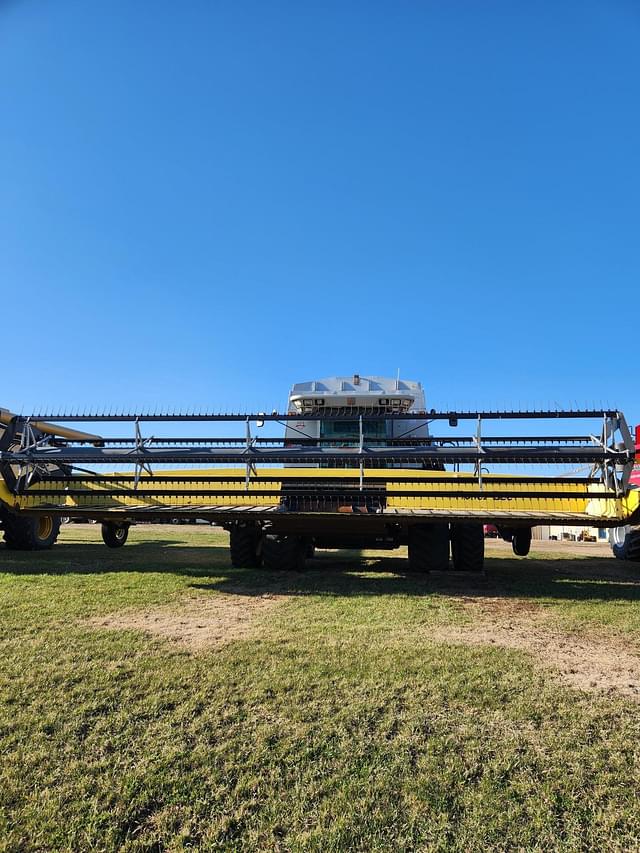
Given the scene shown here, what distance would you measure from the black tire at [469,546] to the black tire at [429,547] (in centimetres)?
44

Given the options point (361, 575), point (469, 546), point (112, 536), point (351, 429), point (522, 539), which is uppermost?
point (351, 429)

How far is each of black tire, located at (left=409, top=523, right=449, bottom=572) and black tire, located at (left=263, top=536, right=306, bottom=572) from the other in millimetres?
1566

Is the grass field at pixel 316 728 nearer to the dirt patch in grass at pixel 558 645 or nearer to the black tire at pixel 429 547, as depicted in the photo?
the dirt patch in grass at pixel 558 645

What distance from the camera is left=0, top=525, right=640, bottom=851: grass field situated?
1755 millimetres

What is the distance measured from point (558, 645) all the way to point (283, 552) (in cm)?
397

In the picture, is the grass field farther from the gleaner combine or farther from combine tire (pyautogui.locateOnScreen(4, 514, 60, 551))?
combine tire (pyautogui.locateOnScreen(4, 514, 60, 551))

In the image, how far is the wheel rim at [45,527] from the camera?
942cm

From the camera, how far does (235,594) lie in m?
5.47

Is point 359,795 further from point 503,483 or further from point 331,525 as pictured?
point 503,483

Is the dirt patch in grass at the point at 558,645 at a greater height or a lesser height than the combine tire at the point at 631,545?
lesser

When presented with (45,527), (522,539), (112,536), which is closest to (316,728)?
(522,539)

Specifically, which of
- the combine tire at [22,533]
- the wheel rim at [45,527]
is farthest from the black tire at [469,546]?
the wheel rim at [45,527]

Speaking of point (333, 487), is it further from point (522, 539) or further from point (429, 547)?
point (522, 539)

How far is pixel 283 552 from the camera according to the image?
22.9ft
